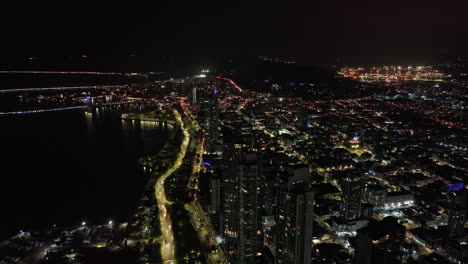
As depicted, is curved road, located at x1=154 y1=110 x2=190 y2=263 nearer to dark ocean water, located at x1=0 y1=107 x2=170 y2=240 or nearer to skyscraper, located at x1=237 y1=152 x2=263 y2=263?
dark ocean water, located at x1=0 y1=107 x2=170 y2=240

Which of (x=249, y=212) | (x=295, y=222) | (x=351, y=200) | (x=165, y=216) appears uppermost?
(x=295, y=222)

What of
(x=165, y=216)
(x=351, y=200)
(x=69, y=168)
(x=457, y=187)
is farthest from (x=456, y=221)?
(x=69, y=168)

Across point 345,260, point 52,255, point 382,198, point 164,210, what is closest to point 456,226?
point 382,198

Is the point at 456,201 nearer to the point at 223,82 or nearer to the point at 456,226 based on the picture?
the point at 456,226

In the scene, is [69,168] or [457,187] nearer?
[457,187]

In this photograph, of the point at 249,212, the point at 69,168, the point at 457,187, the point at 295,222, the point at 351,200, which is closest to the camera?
the point at 295,222

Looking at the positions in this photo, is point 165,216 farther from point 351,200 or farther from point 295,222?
point 351,200

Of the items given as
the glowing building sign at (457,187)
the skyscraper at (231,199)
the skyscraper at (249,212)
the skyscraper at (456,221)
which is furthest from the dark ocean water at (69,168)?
the glowing building sign at (457,187)

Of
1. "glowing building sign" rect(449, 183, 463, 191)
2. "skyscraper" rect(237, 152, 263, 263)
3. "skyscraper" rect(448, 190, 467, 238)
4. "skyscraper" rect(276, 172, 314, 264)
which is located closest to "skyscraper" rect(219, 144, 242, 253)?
"skyscraper" rect(237, 152, 263, 263)
